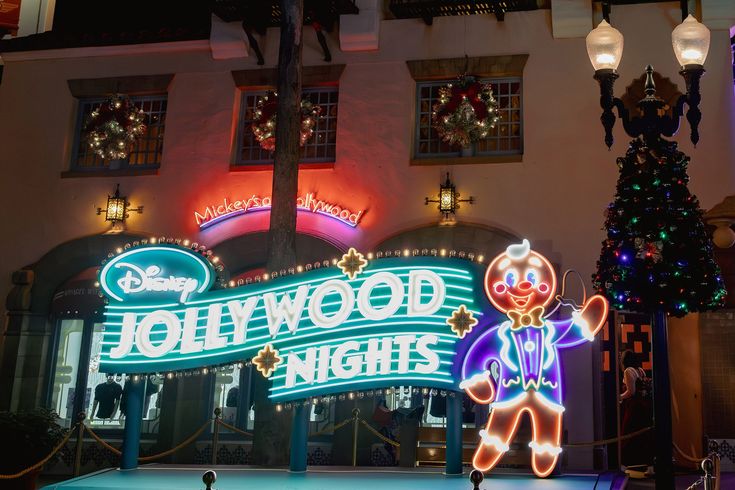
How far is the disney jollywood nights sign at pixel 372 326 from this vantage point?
8508 mm

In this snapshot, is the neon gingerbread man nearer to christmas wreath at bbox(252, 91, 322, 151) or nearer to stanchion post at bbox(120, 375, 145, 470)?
stanchion post at bbox(120, 375, 145, 470)

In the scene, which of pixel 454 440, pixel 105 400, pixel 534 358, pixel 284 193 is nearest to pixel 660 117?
pixel 534 358

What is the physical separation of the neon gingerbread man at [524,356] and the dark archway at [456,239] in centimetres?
573

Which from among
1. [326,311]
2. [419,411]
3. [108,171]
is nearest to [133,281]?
[326,311]

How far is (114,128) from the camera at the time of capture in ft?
53.7

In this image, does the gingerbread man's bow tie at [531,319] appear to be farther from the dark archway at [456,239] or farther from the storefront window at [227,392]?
the storefront window at [227,392]

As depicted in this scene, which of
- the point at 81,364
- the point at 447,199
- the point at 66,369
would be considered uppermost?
the point at 447,199

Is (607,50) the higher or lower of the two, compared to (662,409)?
higher

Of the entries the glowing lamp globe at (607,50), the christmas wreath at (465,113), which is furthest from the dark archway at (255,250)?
the glowing lamp globe at (607,50)

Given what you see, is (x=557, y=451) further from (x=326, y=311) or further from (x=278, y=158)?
(x=278, y=158)

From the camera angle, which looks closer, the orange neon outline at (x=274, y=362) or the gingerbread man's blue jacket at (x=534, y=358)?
the gingerbread man's blue jacket at (x=534, y=358)

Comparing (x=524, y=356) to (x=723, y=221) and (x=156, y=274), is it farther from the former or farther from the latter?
(x=723, y=221)

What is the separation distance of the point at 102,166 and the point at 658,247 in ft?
39.0

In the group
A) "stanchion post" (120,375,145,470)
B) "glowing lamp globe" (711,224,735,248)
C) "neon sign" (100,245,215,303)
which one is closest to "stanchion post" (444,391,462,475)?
"neon sign" (100,245,215,303)
